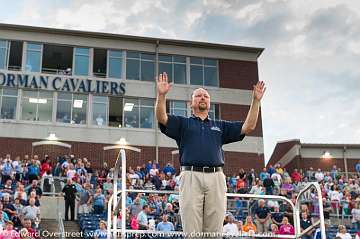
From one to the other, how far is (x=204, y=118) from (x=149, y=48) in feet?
98.8

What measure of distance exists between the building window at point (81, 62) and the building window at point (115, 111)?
232cm

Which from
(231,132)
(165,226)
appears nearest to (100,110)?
(165,226)

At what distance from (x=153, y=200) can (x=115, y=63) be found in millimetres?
18492

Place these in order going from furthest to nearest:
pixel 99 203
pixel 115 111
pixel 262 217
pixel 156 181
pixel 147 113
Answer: pixel 147 113 < pixel 115 111 < pixel 156 181 < pixel 99 203 < pixel 262 217

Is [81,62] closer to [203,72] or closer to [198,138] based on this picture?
[203,72]

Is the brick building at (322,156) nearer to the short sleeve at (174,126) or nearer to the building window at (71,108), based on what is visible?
the building window at (71,108)

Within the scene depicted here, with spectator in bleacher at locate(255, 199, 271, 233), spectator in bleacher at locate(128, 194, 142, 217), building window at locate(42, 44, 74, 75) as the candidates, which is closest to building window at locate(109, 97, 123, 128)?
building window at locate(42, 44, 74, 75)

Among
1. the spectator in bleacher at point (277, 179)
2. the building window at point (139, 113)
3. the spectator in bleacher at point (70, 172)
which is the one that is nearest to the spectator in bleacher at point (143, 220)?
the spectator in bleacher at point (70, 172)

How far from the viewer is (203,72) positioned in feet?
121

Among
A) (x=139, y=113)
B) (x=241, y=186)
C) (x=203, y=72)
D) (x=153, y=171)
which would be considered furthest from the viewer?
(x=203, y=72)

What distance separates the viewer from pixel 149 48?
36125 mm

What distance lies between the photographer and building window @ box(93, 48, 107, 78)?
115ft

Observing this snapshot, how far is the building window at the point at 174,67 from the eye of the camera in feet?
118

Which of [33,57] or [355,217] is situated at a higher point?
[33,57]
